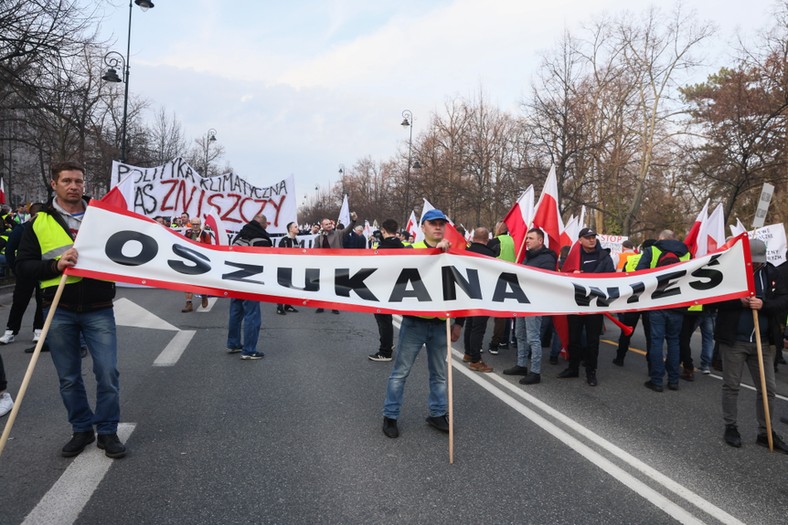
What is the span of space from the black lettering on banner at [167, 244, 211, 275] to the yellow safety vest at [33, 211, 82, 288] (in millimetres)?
658

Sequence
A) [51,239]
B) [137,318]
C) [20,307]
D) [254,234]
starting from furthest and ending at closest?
1. [137,318]
2. [254,234]
3. [20,307]
4. [51,239]

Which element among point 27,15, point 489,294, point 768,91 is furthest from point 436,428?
point 768,91

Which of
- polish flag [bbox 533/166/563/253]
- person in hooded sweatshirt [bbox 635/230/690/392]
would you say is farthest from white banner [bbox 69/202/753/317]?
polish flag [bbox 533/166/563/253]

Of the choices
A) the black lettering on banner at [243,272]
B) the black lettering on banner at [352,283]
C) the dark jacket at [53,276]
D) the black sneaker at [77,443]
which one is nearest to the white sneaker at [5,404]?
the black sneaker at [77,443]

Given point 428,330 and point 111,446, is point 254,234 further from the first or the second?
point 111,446

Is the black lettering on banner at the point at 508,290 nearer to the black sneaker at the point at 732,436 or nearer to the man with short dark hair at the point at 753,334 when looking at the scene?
the man with short dark hair at the point at 753,334

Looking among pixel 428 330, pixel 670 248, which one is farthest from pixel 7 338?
pixel 670 248

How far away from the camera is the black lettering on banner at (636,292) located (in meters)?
5.36

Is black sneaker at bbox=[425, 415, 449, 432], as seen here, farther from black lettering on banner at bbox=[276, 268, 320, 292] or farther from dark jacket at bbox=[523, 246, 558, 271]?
Answer: dark jacket at bbox=[523, 246, 558, 271]

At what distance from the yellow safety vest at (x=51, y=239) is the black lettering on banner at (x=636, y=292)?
488 centimetres

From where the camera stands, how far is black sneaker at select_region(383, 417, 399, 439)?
4488 mm

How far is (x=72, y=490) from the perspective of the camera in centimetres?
338

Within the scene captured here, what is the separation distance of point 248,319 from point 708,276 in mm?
5355

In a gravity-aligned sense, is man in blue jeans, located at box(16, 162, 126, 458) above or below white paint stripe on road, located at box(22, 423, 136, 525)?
above
